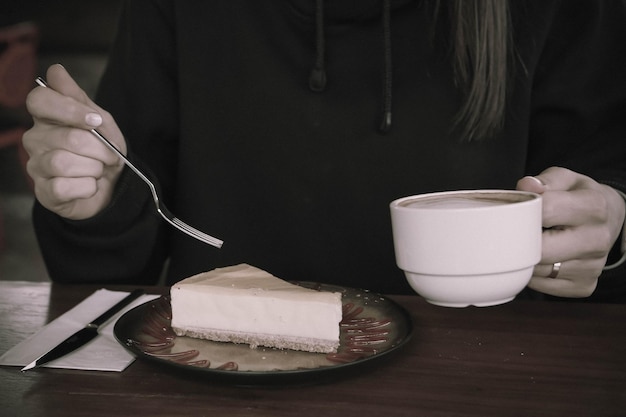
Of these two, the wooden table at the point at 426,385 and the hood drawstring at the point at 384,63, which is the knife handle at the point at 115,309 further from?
the hood drawstring at the point at 384,63

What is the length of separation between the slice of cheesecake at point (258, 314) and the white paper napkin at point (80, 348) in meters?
0.08

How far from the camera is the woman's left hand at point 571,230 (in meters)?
0.82

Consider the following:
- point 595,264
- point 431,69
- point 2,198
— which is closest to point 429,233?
point 595,264

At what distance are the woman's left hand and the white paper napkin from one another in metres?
0.48

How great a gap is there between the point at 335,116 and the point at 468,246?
1.82 feet

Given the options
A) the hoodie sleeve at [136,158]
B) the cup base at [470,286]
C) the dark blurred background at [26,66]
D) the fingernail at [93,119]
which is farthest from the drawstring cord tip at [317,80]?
the dark blurred background at [26,66]

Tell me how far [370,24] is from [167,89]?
1.23 ft

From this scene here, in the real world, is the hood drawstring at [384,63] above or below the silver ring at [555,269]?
above

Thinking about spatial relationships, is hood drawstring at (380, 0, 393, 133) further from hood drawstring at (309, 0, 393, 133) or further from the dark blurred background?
the dark blurred background

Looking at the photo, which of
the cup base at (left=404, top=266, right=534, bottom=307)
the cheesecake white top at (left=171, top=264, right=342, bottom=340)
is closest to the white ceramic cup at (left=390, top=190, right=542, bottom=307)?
the cup base at (left=404, top=266, right=534, bottom=307)

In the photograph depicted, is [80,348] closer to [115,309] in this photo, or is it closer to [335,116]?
[115,309]

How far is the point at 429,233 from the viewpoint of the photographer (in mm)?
704

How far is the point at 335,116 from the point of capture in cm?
120

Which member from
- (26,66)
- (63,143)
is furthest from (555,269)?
(26,66)
